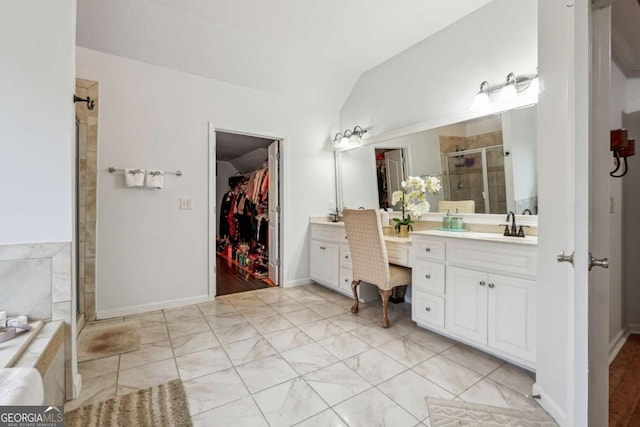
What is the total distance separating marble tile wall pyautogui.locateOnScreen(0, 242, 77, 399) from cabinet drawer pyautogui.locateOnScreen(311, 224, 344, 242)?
7.97 ft

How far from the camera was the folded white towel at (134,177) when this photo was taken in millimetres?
2686

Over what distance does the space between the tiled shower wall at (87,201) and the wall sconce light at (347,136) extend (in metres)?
2.74

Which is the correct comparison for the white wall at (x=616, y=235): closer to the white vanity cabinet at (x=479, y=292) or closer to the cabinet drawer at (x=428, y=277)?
the white vanity cabinet at (x=479, y=292)

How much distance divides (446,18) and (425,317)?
274 cm

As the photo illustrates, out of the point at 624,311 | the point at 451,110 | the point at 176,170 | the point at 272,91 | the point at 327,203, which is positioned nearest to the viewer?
the point at 624,311

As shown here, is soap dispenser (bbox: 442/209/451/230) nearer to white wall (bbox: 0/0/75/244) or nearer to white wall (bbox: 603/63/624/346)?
white wall (bbox: 603/63/624/346)

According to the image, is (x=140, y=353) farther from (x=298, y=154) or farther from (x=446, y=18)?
(x=446, y=18)

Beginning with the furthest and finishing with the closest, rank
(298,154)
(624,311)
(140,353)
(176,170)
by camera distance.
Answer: (298,154), (176,170), (624,311), (140,353)

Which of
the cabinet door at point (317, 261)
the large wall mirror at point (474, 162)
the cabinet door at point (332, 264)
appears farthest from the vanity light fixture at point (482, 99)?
the cabinet door at point (317, 261)

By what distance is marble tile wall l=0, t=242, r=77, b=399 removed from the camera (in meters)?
1.43

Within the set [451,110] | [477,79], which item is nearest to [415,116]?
[451,110]

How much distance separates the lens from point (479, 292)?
1960mm

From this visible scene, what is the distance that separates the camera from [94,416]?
1404mm

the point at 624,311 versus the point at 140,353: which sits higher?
the point at 624,311
